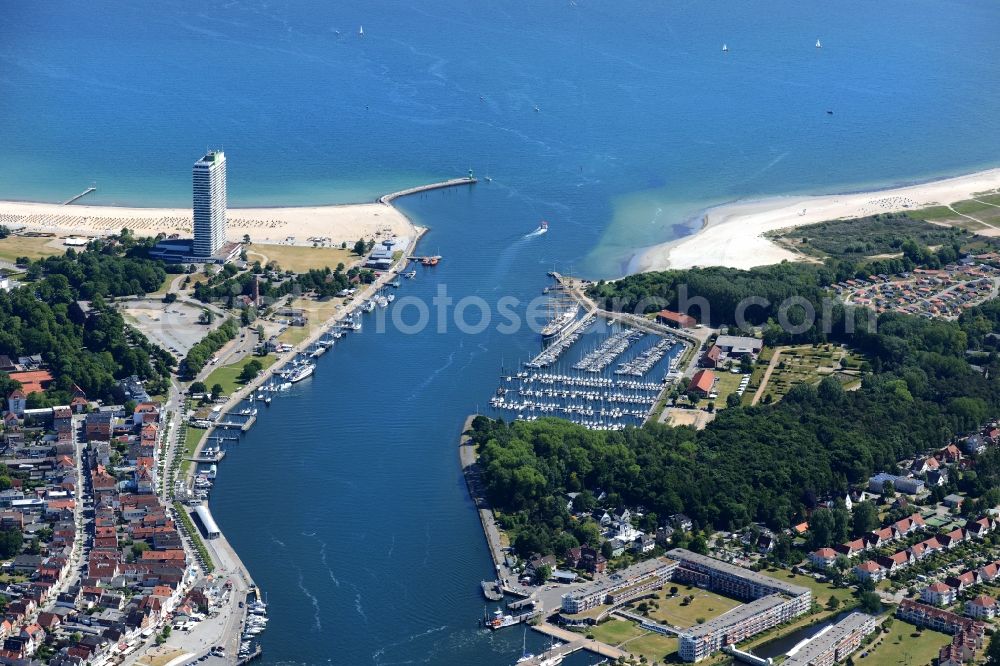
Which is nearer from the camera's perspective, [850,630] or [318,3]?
[850,630]

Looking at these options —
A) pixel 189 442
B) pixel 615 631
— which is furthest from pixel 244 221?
pixel 615 631

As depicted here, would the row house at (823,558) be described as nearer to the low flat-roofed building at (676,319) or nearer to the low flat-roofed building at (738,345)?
the low flat-roofed building at (738,345)

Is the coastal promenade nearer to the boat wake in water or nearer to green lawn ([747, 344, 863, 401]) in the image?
green lawn ([747, 344, 863, 401])

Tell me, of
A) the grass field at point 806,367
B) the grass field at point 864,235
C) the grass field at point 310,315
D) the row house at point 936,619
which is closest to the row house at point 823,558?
the row house at point 936,619

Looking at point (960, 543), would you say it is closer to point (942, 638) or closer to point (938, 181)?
point (942, 638)

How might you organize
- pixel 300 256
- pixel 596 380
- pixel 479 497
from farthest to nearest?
pixel 300 256 < pixel 596 380 < pixel 479 497

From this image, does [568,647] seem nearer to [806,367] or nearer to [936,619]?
[936,619]

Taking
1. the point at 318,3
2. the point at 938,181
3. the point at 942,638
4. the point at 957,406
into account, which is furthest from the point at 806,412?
the point at 318,3

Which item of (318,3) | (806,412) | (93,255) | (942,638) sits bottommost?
(942,638)

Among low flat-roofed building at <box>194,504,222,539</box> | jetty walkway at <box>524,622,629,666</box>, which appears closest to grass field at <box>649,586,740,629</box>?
jetty walkway at <box>524,622,629,666</box>
